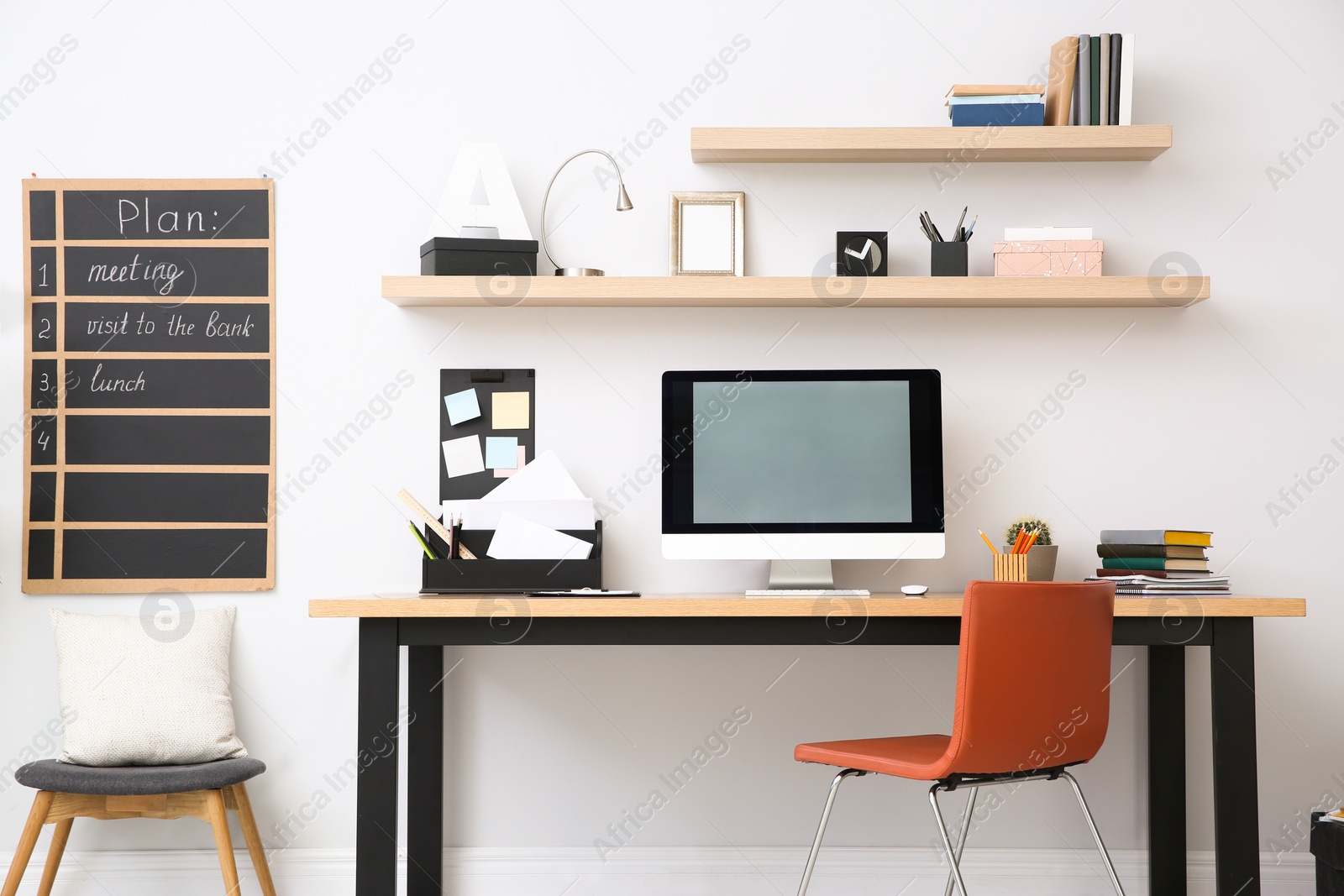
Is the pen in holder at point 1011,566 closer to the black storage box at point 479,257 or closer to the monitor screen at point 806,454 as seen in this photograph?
the monitor screen at point 806,454

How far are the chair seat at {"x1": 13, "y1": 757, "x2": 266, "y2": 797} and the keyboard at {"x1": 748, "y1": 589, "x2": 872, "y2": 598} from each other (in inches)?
47.0

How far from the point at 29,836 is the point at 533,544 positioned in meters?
1.24

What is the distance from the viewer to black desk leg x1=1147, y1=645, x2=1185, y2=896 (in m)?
2.40

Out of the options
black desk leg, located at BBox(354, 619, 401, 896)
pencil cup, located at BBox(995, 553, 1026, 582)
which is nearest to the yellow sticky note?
black desk leg, located at BBox(354, 619, 401, 896)

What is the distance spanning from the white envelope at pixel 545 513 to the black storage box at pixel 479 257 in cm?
54

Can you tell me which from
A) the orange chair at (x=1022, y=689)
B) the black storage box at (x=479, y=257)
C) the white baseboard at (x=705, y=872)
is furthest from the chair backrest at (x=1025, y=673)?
the black storage box at (x=479, y=257)

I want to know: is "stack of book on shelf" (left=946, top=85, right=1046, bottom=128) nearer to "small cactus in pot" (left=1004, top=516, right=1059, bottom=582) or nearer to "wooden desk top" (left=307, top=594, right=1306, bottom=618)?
"small cactus in pot" (left=1004, top=516, right=1059, bottom=582)

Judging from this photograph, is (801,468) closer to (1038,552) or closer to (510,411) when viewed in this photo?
(1038,552)

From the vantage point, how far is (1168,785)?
2402 mm

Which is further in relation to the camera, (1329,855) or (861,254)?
(861,254)

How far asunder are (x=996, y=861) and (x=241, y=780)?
1.75 meters

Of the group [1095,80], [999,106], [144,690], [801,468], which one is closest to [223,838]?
[144,690]

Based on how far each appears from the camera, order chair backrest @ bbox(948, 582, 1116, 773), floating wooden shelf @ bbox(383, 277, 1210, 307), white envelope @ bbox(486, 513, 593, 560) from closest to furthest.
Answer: chair backrest @ bbox(948, 582, 1116, 773) → white envelope @ bbox(486, 513, 593, 560) → floating wooden shelf @ bbox(383, 277, 1210, 307)

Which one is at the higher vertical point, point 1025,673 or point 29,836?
point 1025,673
